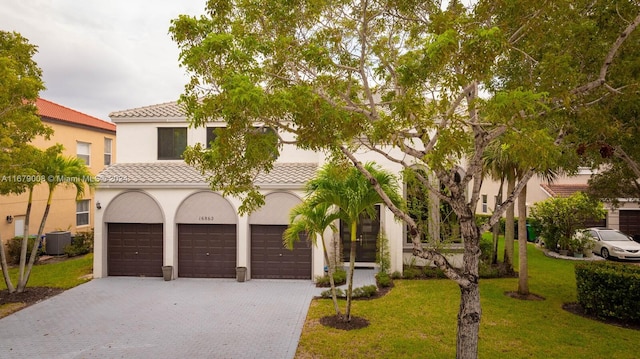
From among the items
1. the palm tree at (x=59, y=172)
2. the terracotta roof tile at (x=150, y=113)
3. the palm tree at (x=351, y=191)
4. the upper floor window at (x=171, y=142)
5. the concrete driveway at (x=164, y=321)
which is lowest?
the concrete driveway at (x=164, y=321)

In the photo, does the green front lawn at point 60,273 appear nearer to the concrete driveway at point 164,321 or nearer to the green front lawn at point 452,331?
the concrete driveway at point 164,321

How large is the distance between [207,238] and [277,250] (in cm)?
331

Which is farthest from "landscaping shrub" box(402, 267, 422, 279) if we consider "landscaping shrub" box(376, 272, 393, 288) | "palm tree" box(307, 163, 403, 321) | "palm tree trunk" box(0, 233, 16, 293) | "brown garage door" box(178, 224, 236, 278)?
"palm tree trunk" box(0, 233, 16, 293)

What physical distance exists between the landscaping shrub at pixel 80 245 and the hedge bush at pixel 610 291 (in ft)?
80.6

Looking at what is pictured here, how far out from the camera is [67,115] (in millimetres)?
25922

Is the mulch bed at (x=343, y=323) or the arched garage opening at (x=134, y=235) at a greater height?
the arched garage opening at (x=134, y=235)

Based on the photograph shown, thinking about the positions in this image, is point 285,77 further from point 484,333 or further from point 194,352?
point 484,333

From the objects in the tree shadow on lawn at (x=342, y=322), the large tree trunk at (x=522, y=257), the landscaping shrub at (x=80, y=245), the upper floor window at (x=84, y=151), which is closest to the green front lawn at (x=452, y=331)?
the tree shadow on lawn at (x=342, y=322)

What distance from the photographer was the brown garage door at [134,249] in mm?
17656

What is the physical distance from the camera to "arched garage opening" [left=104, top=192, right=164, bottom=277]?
57.6ft

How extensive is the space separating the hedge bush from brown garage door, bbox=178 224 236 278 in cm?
1346

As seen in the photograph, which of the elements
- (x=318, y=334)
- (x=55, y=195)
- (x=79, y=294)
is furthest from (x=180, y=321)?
(x=55, y=195)

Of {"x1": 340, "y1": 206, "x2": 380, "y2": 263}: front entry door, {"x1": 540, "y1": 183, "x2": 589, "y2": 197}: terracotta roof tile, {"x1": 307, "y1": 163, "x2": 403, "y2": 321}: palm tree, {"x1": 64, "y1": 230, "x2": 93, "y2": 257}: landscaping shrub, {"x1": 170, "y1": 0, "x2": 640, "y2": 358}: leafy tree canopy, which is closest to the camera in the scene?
{"x1": 170, "y1": 0, "x2": 640, "y2": 358}: leafy tree canopy

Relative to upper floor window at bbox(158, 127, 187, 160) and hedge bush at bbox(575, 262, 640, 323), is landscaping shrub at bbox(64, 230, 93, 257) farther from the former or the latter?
hedge bush at bbox(575, 262, 640, 323)
